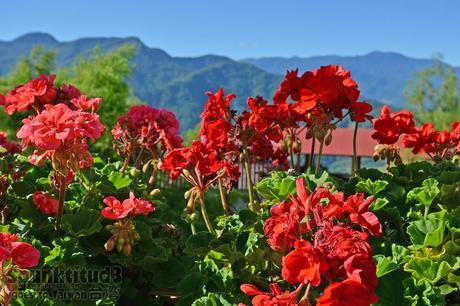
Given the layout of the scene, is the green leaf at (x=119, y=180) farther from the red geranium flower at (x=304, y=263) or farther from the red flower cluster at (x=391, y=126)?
the red geranium flower at (x=304, y=263)

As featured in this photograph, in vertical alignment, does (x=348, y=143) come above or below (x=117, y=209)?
below

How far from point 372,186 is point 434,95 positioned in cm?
3341

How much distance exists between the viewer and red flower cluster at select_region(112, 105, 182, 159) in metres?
2.00

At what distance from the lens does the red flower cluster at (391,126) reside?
78.2 inches

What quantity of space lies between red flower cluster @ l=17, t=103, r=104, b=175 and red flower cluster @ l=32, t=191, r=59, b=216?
0.72 feet

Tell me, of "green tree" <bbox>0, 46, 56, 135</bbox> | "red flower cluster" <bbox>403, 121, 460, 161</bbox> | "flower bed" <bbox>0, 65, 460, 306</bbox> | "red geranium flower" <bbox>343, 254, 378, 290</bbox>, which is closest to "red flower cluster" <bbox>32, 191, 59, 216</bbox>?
"flower bed" <bbox>0, 65, 460, 306</bbox>

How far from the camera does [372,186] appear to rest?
1.41 meters

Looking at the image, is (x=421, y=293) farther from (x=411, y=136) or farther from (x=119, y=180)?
(x=411, y=136)

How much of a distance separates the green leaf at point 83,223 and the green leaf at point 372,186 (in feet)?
2.03

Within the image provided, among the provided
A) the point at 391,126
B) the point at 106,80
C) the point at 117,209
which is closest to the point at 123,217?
the point at 117,209

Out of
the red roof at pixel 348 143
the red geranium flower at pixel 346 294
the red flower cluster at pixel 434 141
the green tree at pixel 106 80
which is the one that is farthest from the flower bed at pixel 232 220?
the red roof at pixel 348 143

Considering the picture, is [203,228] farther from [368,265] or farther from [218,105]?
[368,265]

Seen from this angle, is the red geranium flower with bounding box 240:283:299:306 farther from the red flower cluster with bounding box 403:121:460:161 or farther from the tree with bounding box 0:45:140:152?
the tree with bounding box 0:45:140:152

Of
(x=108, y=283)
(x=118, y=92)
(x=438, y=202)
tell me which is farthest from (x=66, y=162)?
(x=118, y=92)
